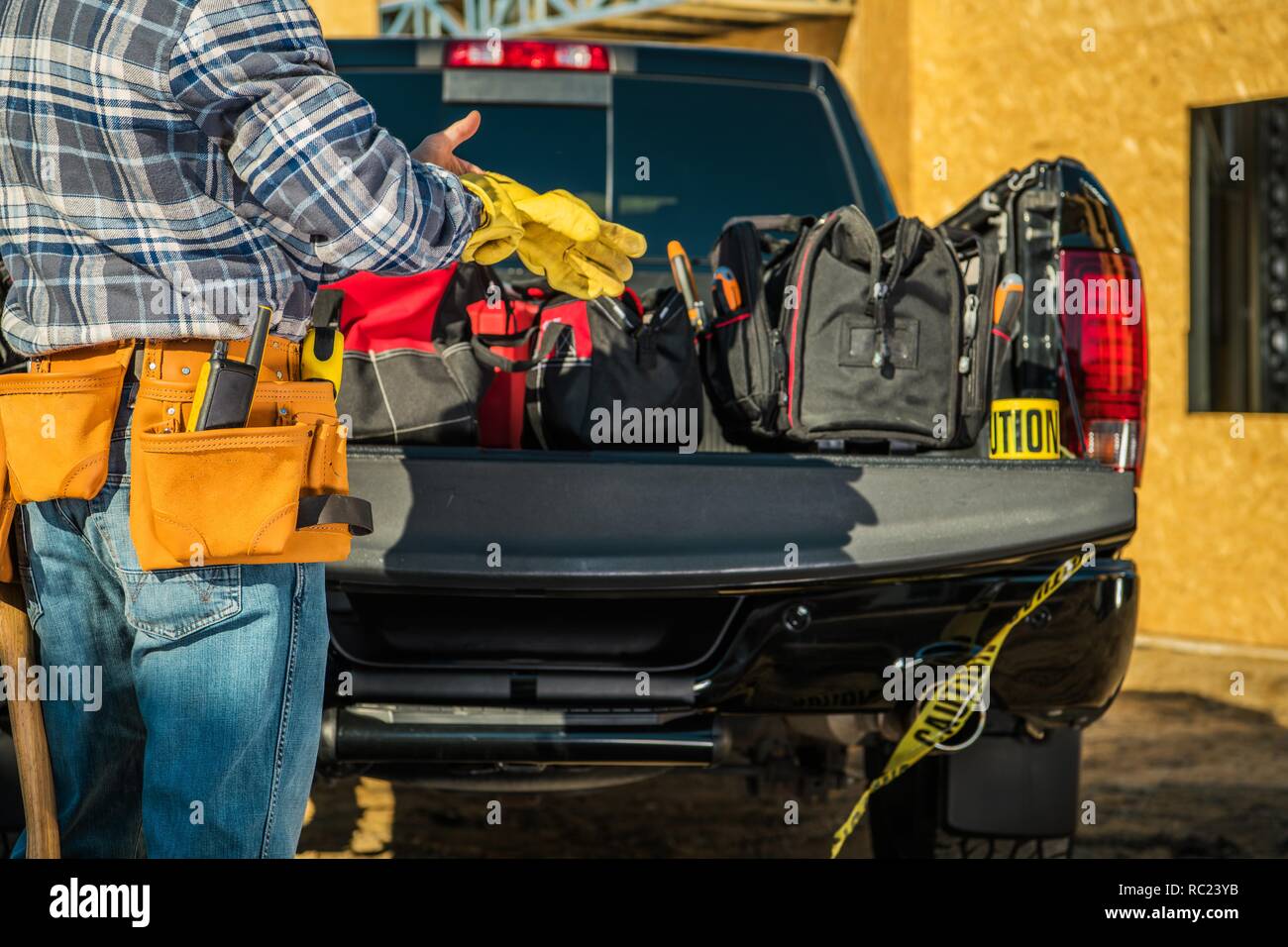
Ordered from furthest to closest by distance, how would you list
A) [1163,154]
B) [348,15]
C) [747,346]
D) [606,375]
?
[348,15], [1163,154], [747,346], [606,375]

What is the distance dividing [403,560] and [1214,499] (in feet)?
17.7

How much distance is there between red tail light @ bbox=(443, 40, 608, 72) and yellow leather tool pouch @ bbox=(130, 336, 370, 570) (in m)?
1.77

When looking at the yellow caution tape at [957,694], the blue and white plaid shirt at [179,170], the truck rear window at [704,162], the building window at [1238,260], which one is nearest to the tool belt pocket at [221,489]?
the blue and white plaid shirt at [179,170]

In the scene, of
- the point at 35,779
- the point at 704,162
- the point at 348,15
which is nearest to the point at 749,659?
the point at 35,779

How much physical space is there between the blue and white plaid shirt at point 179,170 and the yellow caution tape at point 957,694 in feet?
4.09

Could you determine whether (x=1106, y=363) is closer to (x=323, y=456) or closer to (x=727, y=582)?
(x=727, y=582)

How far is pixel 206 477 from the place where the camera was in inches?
66.2

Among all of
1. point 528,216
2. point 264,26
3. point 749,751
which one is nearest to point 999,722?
point 749,751

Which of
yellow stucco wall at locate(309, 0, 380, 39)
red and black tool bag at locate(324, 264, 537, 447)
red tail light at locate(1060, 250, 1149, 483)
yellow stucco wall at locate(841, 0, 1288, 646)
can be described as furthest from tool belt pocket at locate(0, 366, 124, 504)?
yellow stucco wall at locate(309, 0, 380, 39)

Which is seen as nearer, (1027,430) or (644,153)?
(1027,430)

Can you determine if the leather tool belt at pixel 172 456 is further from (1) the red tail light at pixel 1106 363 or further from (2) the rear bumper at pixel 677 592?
(1) the red tail light at pixel 1106 363

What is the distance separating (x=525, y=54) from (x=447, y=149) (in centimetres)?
145

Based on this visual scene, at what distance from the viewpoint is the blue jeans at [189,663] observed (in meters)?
1.75
